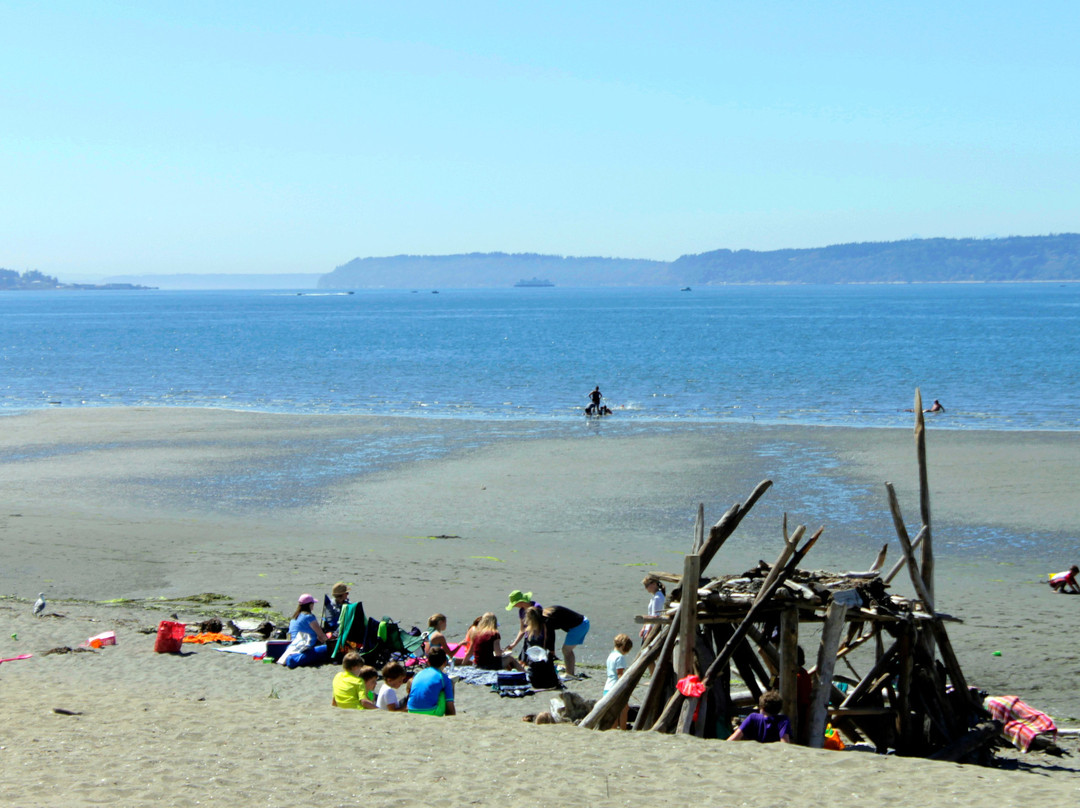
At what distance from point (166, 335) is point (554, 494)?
95.8 metres

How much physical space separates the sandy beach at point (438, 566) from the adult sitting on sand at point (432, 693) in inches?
16.9

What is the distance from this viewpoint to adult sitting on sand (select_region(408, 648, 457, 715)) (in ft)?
34.6

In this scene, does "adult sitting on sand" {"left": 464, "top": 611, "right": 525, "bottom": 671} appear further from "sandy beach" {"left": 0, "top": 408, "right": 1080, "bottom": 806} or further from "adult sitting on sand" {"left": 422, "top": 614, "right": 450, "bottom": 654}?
"sandy beach" {"left": 0, "top": 408, "right": 1080, "bottom": 806}

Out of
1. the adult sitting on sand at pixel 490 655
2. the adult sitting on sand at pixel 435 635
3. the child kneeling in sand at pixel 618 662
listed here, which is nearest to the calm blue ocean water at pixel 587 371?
the adult sitting on sand at pixel 490 655

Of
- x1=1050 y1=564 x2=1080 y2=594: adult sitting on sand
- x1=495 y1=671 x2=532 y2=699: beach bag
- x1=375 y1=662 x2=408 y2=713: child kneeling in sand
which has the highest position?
x1=375 y1=662 x2=408 y2=713: child kneeling in sand

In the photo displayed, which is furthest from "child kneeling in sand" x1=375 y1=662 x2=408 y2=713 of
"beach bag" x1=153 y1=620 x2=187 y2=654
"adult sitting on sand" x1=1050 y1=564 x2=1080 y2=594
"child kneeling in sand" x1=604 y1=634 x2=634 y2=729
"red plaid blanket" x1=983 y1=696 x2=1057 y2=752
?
"adult sitting on sand" x1=1050 y1=564 x2=1080 y2=594

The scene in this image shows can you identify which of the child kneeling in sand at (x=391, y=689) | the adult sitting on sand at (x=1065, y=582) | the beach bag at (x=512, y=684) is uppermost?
the child kneeling in sand at (x=391, y=689)

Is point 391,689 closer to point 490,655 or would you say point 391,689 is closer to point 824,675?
point 490,655

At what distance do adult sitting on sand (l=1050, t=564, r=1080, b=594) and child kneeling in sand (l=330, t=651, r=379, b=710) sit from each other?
34.6 ft

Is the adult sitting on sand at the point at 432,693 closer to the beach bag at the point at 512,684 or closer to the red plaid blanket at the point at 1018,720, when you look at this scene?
the beach bag at the point at 512,684

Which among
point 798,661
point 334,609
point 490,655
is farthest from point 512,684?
point 798,661

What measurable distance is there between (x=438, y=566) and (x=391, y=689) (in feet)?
24.6

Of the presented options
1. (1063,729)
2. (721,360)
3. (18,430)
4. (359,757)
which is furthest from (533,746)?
(721,360)

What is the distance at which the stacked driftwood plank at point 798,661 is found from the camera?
32.7ft
